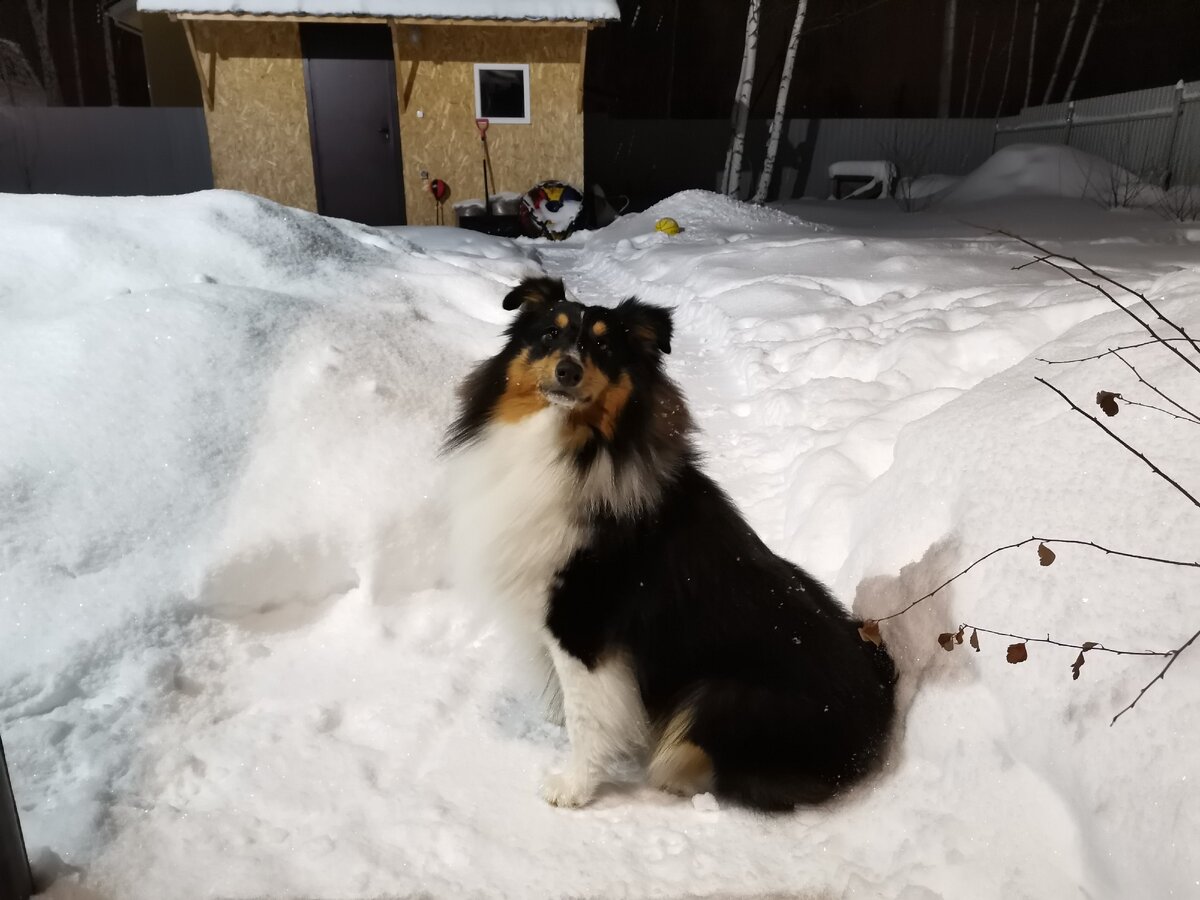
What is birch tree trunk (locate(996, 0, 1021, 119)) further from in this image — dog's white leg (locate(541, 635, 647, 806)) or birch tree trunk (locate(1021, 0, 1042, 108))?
dog's white leg (locate(541, 635, 647, 806))

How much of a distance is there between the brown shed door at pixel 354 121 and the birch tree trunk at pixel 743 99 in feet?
21.2

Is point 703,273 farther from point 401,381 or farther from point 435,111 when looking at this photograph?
point 435,111

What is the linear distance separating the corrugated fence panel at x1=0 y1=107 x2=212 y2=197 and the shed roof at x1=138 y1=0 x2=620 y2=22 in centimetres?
283

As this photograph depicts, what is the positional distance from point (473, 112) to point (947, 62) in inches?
517

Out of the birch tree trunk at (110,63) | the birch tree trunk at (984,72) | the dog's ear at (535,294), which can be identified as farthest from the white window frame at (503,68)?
the birch tree trunk at (984,72)

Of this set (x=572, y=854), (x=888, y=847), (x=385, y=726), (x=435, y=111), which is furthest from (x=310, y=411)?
(x=435, y=111)

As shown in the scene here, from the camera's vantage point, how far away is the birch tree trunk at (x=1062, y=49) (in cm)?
1767

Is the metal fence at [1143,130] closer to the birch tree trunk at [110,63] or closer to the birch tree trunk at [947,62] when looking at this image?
the birch tree trunk at [947,62]

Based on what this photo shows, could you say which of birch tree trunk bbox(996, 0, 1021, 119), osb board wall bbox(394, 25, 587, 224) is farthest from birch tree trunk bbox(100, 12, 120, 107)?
birch tree trunk bbox(996, 0, 1021, 119)

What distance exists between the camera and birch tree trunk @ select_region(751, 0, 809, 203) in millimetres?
13561

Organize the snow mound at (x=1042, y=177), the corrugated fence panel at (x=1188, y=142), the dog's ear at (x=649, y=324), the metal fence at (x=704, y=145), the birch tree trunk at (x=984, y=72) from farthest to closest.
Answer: the birch tree trunk at (x=984, y=72) < the metal fence at (x=704, y=145) < the snow mound at (x=1042, y=177) < the corrugated fence panel at (x=1188, y=142) < the dog's ear at (x=649, y=324)

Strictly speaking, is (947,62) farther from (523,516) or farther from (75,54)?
(523,516)

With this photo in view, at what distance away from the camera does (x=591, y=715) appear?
2170 mm

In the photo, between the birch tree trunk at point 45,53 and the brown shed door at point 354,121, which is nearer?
→ the brown shed door at point 354,121
